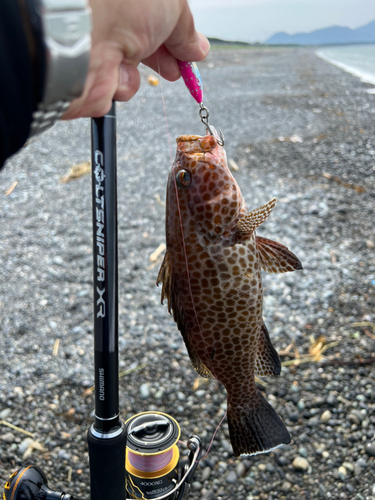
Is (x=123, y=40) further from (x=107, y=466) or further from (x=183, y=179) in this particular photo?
(x=107, y=466)

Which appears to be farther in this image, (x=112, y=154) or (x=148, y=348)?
(x=148, y=348)

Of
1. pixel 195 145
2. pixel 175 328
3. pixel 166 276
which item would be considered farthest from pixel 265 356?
pixel 175 328

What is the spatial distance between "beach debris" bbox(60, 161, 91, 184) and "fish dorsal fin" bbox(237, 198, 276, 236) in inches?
250

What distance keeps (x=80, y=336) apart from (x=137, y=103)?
11.4 meters

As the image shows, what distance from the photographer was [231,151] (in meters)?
9.08

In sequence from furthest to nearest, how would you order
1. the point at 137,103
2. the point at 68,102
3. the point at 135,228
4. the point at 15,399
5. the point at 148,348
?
1. the point at 137,103
2. the point at 135,228
3. the point at 148,348
4. the point at 15,399
5. the point at 68,102

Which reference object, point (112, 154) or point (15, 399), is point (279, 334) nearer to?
point (15, 399)

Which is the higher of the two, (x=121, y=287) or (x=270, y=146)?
(x=270, y=146)

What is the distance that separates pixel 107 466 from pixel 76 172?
695cm

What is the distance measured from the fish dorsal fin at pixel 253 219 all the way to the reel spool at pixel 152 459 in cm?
126

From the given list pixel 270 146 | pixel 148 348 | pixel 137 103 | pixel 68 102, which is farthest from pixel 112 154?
pixel 137 103

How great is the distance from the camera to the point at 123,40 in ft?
4.29

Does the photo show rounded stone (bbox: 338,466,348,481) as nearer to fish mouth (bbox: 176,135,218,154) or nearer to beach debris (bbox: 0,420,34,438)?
beach debris (bbox: 0,420,34,438)

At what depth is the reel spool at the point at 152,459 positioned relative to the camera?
2.35m
